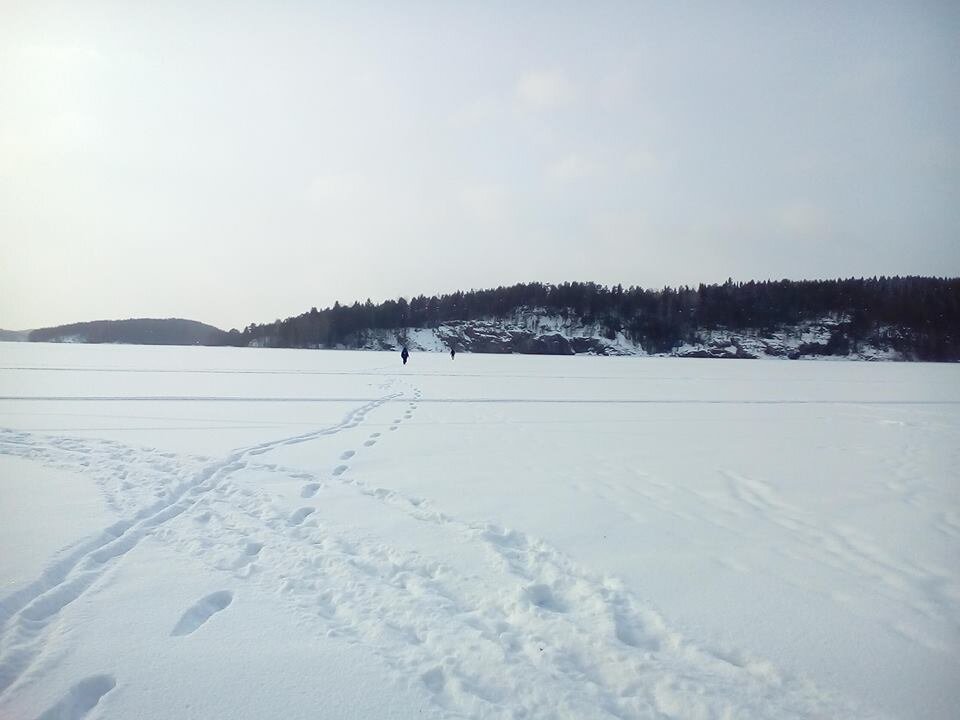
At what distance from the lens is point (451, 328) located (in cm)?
12525

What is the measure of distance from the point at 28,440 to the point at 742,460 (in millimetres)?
11316

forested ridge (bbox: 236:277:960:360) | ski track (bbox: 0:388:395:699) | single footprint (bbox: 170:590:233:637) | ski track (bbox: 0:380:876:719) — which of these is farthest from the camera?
forested ridge (bbox: 236:277:960:360)

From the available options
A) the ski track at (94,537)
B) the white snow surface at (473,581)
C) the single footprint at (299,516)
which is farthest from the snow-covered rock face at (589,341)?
the single footprint at (299,516)

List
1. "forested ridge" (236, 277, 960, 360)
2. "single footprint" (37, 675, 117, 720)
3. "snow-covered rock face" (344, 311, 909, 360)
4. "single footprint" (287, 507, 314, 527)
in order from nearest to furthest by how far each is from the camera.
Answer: "single footprint" (37, 675, 117, 720)
"single footprint" (287, 507, 314, 527)
"forested ridge" (236, 277, 960, 360)
"snow-covered rock face" (344, 311, 909, 360)

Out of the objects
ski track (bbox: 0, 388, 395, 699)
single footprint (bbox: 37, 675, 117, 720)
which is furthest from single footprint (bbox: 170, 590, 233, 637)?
ski track (bbox: 0, 388, 395, 699)

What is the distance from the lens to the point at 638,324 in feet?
367

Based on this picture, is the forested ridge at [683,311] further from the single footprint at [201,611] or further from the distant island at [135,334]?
the single footprint at [201,611]

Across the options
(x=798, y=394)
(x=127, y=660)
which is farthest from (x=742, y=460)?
(x=798, y=394)

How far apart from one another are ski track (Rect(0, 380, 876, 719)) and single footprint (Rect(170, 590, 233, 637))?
0.04 feet

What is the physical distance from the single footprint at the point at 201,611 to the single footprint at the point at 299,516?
47.5 inches

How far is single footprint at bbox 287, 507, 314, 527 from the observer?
14.6ft

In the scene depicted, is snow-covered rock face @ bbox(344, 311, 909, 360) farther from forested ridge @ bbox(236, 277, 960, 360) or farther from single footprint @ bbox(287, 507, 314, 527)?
single footprint @ bbox(287, 507, 314, 527)

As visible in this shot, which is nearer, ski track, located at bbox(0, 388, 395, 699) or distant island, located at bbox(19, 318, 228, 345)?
ski track, located at bbox(0, 388, 395, 699)

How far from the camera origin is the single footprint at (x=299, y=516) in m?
4.44
